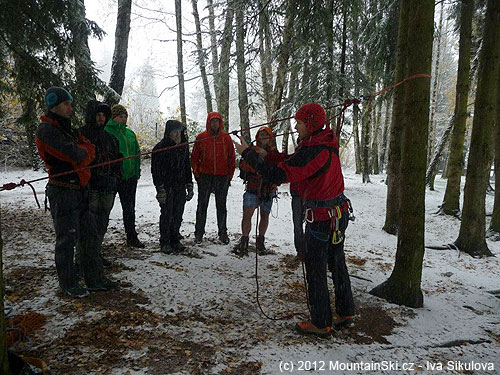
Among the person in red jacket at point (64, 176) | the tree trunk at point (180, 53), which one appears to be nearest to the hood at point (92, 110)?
the person in red jacket at point (64, 176)

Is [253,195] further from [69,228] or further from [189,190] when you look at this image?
[69,228]

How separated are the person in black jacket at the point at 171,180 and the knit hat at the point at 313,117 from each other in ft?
8.36

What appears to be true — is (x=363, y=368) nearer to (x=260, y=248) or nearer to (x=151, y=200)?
(x=260, y=248)

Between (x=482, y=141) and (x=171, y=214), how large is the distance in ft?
20.3

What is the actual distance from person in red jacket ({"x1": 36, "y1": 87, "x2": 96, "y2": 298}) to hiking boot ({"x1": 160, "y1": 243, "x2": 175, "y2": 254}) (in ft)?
5.82

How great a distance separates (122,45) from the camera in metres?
8.33

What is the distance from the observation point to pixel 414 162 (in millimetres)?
3855

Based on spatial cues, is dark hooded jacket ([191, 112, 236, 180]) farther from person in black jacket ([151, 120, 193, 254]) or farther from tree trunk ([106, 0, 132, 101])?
tree trunk ([106, 0, 132, 101])

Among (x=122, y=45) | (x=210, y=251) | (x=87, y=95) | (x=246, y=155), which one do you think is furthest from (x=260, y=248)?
(x=122, y=45)

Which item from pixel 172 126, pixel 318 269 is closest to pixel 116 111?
pixel 172 126

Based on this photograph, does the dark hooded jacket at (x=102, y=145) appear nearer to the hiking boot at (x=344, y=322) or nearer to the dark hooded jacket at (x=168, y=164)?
the dark hooded jacket at (x=168, y=164)

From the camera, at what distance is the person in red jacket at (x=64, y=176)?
3189 mm

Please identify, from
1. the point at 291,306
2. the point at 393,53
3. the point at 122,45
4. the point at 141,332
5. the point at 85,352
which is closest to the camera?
the point at 85,352

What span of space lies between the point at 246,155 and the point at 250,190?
222 cm
